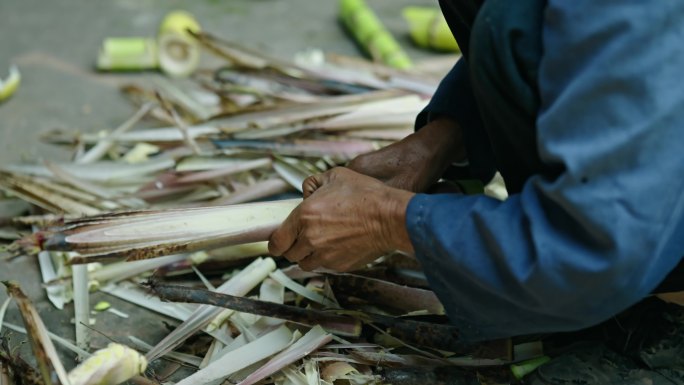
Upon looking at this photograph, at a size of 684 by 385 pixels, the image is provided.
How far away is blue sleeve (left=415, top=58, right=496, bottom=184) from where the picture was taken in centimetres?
188

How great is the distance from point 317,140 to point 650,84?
1.46 metres

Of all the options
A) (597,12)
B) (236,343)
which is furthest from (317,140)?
(597,12)

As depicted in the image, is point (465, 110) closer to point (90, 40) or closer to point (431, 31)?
point (431, 31)

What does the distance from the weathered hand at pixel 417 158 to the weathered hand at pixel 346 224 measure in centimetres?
20

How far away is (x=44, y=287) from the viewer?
84.7 inches

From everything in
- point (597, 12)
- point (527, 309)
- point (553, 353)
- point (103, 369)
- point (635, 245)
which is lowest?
point (553, 353)

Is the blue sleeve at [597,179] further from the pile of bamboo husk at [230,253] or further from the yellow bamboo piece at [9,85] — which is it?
the yellow bamboo piece at [9,85]

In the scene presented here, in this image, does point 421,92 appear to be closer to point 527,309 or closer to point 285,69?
point 285,69

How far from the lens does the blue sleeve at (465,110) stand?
188cm

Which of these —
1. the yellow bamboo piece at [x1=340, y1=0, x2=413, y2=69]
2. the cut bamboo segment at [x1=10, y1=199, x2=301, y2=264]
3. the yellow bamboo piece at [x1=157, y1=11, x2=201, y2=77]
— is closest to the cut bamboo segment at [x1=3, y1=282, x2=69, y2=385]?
the cut bamboo segment at [x1=10, y1=199, x2=301, y2=264]

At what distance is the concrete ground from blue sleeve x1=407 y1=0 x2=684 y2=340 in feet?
6.90

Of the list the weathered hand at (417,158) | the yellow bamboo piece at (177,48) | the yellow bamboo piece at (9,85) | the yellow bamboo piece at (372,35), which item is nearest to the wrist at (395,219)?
the weathered hand at (417,158)

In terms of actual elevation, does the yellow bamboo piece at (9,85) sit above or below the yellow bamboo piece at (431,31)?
below

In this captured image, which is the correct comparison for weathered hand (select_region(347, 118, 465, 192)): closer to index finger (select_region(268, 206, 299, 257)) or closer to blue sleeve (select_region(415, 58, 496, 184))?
blue sleeve (select_region(415, 58, 496, 184))
